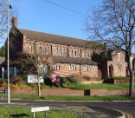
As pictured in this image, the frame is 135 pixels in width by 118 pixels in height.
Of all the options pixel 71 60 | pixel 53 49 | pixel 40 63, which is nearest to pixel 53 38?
pixel 53 49

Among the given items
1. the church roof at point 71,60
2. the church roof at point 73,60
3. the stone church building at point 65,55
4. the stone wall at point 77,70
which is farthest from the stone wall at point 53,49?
the stone wall at point 77,70

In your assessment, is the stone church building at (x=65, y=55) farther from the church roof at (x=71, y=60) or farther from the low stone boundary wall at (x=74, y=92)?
the low stone boundary wall at (x=74, y=92)

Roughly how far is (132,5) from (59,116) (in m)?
37.4

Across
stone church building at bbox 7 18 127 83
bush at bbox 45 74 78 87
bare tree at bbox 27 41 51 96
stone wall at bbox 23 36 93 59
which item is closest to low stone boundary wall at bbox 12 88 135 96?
bare tree at bbox 27 41 51 96

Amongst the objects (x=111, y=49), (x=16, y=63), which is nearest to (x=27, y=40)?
(x=16, y=63)

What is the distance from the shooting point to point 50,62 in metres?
84.0

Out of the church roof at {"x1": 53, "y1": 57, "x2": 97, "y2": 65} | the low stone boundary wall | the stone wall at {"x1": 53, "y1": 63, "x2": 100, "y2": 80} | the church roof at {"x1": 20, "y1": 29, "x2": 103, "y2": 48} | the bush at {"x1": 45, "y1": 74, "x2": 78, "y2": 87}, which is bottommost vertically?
the low stone boundary wall

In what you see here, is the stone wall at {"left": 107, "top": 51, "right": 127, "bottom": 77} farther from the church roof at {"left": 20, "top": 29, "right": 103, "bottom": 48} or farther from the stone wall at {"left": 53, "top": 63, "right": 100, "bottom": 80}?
the church roof at {"left": 20, "top": 29, "right": 103, "bottom": 48}

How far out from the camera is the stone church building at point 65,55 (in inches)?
3541

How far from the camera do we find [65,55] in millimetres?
101938

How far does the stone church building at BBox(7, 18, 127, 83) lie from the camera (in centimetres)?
8994

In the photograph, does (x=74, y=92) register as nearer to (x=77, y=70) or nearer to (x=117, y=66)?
(x=77, y=70)

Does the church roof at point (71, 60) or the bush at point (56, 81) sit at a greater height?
the church roof at point (71, 60)

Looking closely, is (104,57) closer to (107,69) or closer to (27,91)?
(107,69)
